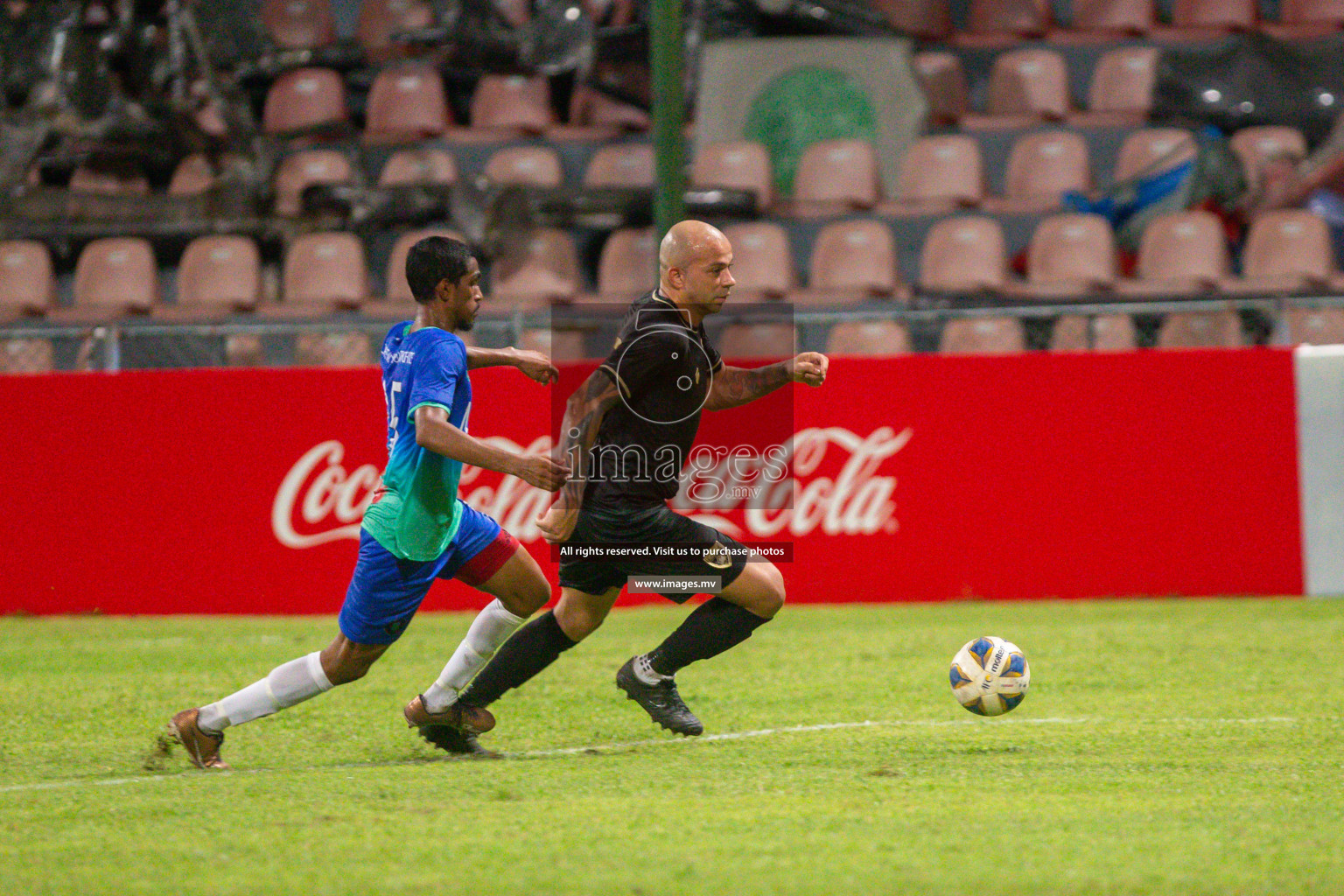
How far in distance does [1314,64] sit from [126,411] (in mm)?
11617

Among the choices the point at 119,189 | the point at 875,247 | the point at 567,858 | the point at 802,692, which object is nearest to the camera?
the point at 567,858

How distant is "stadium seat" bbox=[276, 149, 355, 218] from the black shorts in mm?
9821

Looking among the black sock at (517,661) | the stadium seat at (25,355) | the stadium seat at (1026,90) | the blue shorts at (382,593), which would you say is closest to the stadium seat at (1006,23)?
the stadium seat at (1026,90)

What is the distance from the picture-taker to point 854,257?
13.6m

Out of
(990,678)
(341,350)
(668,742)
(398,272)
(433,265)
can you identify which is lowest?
(668,742)

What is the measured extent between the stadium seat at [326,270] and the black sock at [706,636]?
8393 mm

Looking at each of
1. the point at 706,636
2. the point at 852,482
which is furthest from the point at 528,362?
the point at 852,482

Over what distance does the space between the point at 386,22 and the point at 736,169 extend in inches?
182

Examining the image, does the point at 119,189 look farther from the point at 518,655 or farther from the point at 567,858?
the point at 567,858

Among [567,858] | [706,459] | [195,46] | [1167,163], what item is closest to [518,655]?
[567,858]

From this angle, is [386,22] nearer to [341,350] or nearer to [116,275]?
[116,275]

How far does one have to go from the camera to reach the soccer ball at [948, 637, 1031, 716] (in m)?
6.05

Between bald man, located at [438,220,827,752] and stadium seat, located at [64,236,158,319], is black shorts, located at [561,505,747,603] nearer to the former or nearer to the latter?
bald man, located at [438,220,827,752]

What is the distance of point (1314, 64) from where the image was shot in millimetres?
15359
